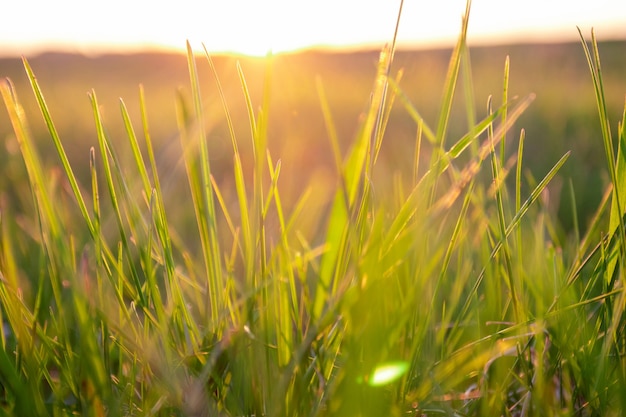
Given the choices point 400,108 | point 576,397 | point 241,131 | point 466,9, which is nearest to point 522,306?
point 576,397

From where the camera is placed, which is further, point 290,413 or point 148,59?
point 148,59

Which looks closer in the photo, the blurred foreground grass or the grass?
the grass

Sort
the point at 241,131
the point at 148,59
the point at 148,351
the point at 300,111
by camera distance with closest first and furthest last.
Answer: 1. the point at 148,351
2. the point at 241,131
3. the point at 300,111
4. the point at 148,59

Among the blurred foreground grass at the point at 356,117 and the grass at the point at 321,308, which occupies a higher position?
the grass at the point at 321,308

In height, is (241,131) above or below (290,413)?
below

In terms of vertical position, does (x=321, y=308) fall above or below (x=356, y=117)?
above

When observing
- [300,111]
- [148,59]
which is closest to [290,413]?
[300,111]

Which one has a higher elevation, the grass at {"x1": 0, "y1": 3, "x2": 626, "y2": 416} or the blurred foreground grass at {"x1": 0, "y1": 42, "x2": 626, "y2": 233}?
the grass at {"x1": 0, "y1": 3, "x2": 626, "y2": 416}

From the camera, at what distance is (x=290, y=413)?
372mm

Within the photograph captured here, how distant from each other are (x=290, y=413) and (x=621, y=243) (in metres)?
0.22

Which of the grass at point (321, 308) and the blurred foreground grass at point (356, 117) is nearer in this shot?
the grass at point (321, 308)

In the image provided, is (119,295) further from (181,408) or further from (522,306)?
(522,306)

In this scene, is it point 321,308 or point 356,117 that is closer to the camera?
point 321,308

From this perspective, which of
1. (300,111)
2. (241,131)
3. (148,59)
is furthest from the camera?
(148,59)
